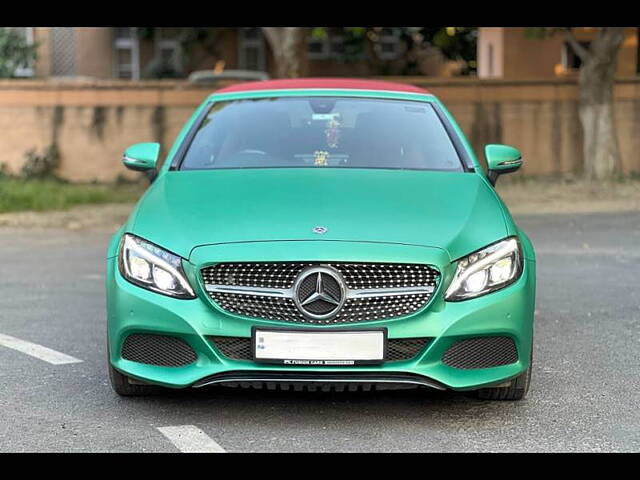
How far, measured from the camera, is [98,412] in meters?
5.36

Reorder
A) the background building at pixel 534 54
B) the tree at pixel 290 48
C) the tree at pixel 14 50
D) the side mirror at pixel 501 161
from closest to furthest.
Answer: the side mirror at pixel 501 161, the tree at pixel 290 48, the background building at pixel 534 54, the tree at pixel 14 50

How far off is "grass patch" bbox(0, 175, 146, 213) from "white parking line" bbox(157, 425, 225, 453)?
971 centimetres

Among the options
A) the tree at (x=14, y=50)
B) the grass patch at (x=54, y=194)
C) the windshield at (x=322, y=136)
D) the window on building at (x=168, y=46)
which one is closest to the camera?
the windshield at (x=322, y=136)

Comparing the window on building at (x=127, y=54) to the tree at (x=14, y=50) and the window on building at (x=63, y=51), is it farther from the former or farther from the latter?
the tree at (x=14, y=50)

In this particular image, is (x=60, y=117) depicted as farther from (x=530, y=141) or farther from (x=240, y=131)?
(x=240, y=131)

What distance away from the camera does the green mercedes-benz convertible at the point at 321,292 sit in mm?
4934

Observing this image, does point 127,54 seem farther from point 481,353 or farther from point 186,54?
point 481,353

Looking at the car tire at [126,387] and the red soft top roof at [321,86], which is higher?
the red soft top roof at [321,86]

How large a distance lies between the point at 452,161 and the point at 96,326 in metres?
2.57

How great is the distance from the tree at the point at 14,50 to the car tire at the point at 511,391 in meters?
19.5

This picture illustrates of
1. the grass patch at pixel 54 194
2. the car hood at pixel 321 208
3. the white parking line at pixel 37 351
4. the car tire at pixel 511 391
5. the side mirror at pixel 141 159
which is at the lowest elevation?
the grass patch at pixel 54 194

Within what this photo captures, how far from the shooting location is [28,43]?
26.4 metres

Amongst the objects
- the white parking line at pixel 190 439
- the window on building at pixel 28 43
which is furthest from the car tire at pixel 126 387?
the window on building at pixel 28 43
